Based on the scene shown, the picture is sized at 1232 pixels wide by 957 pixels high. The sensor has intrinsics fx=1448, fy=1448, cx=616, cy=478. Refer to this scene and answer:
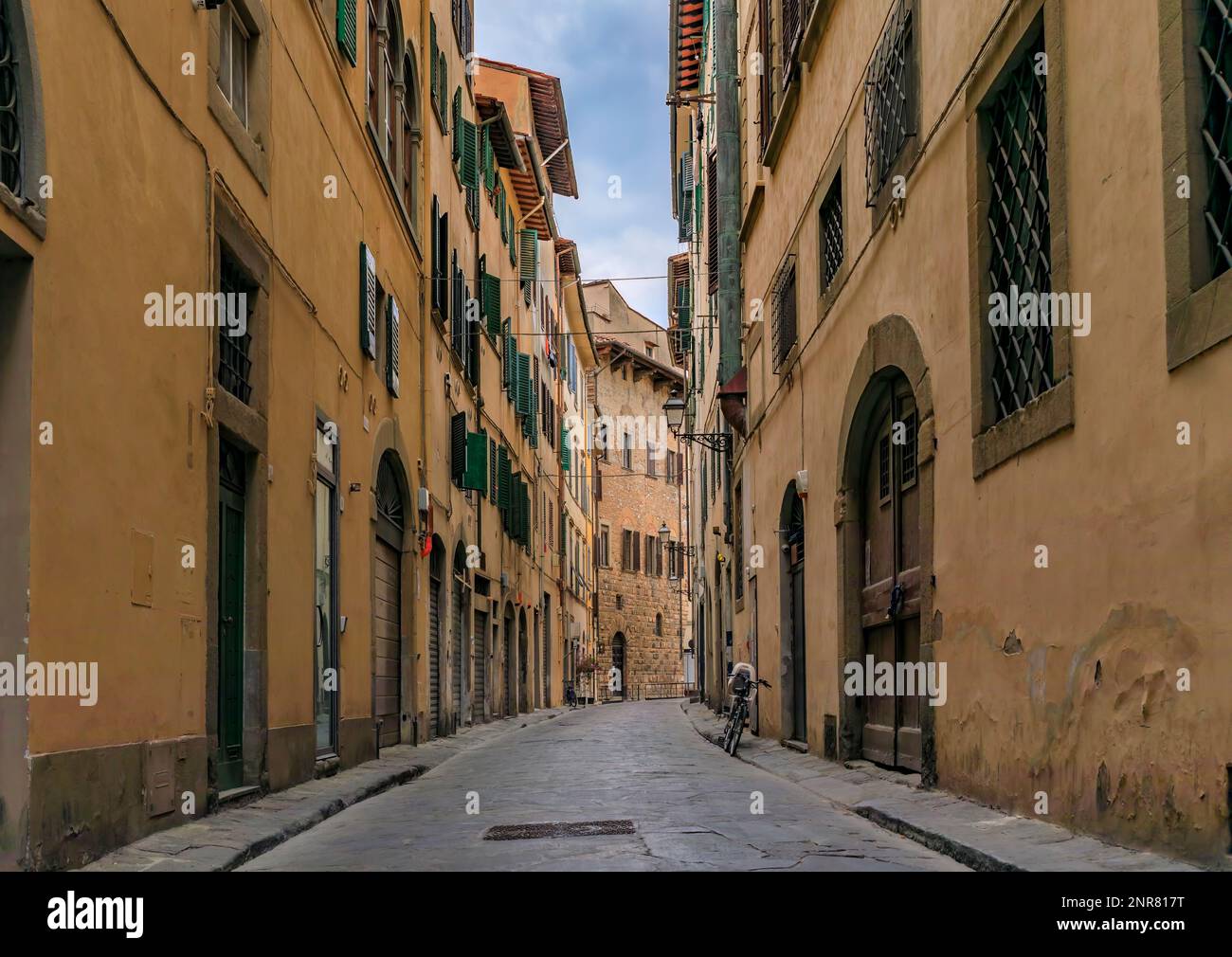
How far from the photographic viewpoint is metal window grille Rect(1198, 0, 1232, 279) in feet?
16.1

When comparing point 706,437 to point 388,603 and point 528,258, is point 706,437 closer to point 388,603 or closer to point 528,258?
point 528,258

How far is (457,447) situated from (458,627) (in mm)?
2704

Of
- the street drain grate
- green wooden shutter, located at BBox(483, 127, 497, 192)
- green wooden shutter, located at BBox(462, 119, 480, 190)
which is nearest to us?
the street drain grate

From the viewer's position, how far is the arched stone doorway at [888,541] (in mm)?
8938

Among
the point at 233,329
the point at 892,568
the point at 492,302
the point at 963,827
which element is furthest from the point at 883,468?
the point at 492,302

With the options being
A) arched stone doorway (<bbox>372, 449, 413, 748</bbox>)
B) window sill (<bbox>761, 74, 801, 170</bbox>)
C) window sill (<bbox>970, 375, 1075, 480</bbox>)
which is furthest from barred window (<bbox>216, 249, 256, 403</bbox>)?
window sill (<bbox>761, 74, 801, 170</bbox>)

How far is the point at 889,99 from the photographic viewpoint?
10008 mm

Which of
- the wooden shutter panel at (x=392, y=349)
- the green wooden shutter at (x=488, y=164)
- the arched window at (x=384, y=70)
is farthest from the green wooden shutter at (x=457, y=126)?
the wooden shutter panel at (x=392, y=349)

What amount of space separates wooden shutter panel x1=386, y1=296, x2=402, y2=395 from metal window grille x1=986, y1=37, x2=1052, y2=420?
801cm

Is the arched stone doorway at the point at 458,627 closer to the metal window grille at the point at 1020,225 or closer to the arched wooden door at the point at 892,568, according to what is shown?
the arched wooden door at the point at 892,568

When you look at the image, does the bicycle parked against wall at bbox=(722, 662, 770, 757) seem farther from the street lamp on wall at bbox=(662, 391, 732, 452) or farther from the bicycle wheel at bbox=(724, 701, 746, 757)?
the street lamp on wall at bbox=(662, 391, 732, 452)

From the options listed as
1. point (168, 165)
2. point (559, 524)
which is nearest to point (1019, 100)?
point (168, 165)
